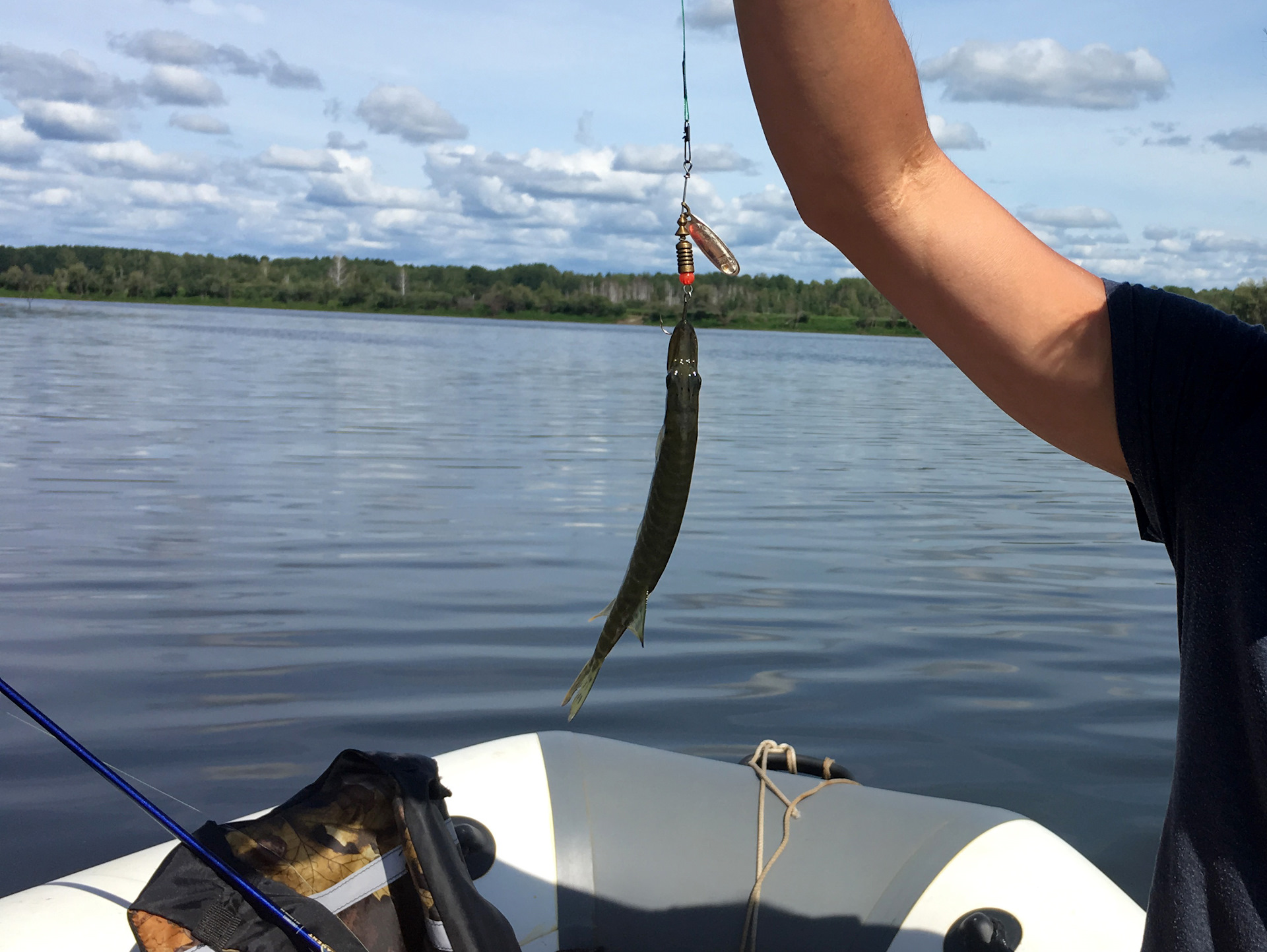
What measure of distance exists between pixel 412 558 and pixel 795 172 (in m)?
7.26

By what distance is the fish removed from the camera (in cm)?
165

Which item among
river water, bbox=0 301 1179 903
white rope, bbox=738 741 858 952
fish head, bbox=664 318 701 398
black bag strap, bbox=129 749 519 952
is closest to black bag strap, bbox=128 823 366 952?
black bag strap, bbox=129 749 519 952

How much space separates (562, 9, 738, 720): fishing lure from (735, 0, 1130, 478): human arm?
420 mm

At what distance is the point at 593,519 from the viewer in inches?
382

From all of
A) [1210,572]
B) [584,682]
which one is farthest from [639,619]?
[1210,572]

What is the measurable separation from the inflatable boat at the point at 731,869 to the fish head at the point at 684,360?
1.46 metres

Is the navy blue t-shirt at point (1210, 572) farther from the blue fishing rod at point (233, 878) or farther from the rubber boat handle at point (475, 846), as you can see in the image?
the rubber boat handle at point (475, 846)

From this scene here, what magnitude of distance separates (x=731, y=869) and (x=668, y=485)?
169 centimetres

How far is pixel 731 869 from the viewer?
290 centimetres

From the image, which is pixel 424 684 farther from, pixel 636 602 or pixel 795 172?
pixel 795 172

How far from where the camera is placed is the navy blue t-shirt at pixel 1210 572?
110 centimetres

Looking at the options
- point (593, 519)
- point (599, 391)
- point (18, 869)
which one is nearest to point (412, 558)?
point (593, 519)

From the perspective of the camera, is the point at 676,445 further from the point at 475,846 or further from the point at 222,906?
the point at 475,846

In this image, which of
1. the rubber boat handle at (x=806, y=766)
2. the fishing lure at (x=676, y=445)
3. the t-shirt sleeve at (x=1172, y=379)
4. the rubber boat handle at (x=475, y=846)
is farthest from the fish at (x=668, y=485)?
the rubber boat handle at (x=806, y=766)
